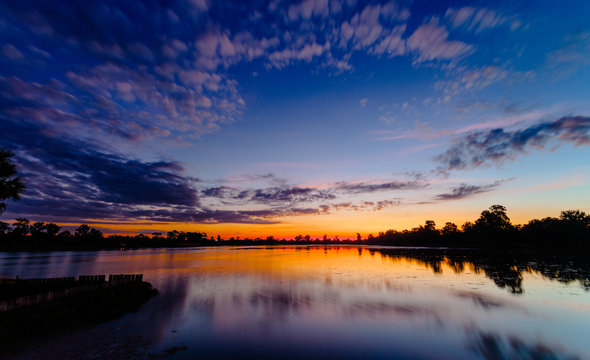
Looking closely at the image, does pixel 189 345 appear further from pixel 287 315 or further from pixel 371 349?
pixel 371 349

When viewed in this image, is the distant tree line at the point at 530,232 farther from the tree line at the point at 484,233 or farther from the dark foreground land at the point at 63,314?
the dark foreground land at the point at 63,314

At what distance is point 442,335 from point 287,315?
10398 mm

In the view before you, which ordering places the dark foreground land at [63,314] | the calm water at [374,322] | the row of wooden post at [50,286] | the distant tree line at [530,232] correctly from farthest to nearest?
1. the distant tree line at [530,232]
2. the row of wooden post at [50,286]
3. the calm water at [374,322]
4. the dark foreground land at [63,314]

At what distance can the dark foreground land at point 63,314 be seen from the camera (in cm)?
1247

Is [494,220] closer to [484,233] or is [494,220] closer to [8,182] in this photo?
[484,233]

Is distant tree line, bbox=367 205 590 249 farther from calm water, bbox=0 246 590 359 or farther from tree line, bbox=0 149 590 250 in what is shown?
calm water, bbox=0 246 590 359

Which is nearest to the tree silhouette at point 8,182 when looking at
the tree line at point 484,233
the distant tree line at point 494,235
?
the tree line at point 484,233

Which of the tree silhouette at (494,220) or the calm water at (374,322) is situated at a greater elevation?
the tree silhouette at (494,220)

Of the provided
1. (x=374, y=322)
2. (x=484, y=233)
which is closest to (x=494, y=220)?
(x=484, y=233)

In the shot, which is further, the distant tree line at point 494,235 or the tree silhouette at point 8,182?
the distant tree line at point 494,235

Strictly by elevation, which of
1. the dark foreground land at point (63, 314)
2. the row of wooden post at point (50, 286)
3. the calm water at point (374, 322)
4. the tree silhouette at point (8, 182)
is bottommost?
the calm water at point (374, 322)

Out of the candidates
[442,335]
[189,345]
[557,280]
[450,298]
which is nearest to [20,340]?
[189,345]

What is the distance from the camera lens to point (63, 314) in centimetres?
1611

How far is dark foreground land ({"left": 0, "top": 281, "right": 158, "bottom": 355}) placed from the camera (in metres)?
12.5
